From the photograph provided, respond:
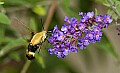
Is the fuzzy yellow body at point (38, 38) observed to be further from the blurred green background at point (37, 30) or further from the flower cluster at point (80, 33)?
the blurred green background at point (37, 30)

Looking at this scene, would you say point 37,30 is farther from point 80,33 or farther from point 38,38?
point 80,33

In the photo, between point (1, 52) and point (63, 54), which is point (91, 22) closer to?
point (63, 54)

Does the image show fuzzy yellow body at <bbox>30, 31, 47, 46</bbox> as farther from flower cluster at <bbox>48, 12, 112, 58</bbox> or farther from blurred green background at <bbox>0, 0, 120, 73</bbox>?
Result: blurred green background at <bbox>0, 0, 120, 73</bbox>

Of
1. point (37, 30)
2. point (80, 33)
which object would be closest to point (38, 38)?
point (80, 33)

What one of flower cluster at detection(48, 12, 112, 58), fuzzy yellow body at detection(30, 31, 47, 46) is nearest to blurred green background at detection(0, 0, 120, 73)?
fuzzy yellow body at detection(30, 31, 47, 46)

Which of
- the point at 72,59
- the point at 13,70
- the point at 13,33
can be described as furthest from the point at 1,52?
the point at 72,59

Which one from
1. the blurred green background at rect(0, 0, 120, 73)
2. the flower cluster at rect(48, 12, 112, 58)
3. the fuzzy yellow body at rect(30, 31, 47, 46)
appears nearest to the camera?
the flower cluster at rect(48, 12, 112, 58)

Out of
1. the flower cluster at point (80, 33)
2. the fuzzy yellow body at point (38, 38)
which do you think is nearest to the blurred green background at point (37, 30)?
the fuzzy yellow body at point (38, 38)

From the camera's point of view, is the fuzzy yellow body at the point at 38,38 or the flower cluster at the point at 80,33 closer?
the flower cluster at the point at 80,33

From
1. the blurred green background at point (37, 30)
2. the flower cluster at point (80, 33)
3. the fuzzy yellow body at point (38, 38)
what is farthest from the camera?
the blurred green background at point (37, 30)
